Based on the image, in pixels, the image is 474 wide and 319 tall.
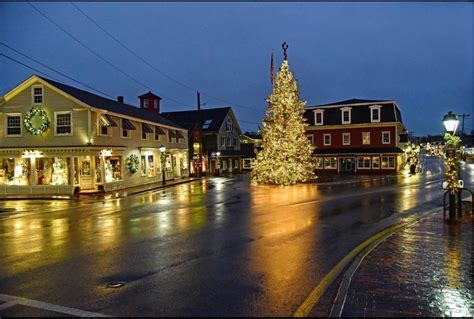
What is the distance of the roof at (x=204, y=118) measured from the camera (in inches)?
2069

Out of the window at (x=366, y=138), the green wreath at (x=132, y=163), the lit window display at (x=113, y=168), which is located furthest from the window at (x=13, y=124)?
the window at (x=366, y=138)

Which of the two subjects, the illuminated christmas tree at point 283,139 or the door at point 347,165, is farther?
the door at point 347,165

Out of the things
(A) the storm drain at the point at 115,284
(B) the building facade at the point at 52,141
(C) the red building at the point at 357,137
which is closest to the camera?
(A) the storm drain at the point at 115,284

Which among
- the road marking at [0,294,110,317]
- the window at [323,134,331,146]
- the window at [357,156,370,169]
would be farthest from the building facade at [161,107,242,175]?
the road marking at [0,294,110,317]

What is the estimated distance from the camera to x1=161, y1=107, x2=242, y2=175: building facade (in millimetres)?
50531

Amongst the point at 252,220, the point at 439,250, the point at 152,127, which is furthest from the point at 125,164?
the point at 439,250

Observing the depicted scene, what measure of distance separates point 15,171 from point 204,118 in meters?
29.6

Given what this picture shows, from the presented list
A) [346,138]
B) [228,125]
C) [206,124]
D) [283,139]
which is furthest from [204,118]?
[283,139]

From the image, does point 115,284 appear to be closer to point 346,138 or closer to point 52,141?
point 52,141

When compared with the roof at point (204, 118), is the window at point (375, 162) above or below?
below

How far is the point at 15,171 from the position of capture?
93.6ft

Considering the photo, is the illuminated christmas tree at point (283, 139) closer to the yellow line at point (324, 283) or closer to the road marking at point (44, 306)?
the yellow line at point (324, 283)

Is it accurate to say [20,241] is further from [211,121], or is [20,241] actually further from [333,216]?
[211,121]

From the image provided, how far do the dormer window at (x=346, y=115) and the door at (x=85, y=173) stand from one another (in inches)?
1296
